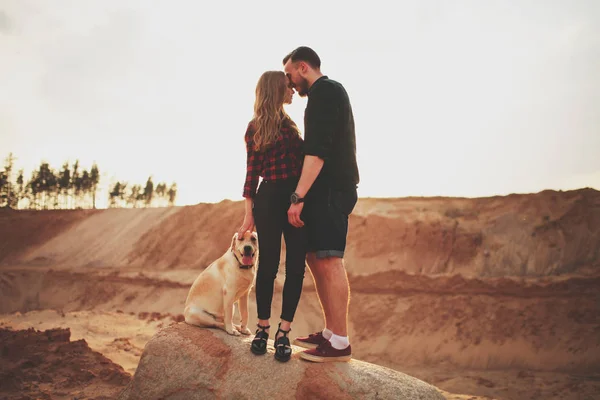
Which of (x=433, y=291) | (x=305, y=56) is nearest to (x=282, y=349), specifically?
(x=305, y=56)

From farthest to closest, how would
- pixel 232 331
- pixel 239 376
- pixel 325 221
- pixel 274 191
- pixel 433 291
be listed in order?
pixel 433 291
pixel 232 331
pixel 239 376
pixel 274 191
pixel 325 221

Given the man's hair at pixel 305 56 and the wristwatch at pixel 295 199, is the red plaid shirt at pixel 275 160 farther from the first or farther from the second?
the man's hair at pixel 305 56

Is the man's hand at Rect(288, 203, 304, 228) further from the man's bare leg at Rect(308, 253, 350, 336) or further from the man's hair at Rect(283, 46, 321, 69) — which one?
the man's hair at Rect(283, 46, 321, 69)

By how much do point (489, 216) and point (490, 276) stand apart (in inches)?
159

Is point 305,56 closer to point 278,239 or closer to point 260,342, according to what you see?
point 278,239

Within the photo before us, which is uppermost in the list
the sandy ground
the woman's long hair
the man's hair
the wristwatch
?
the man's hair

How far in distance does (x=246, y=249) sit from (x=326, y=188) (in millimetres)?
1096

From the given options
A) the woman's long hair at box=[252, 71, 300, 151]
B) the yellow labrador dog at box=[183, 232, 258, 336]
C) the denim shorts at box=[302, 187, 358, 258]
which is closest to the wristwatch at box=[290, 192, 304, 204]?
the denim shorts at box=[302, 187, 358, 258]

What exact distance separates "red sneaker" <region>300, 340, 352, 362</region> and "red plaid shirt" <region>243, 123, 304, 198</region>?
1586 mm

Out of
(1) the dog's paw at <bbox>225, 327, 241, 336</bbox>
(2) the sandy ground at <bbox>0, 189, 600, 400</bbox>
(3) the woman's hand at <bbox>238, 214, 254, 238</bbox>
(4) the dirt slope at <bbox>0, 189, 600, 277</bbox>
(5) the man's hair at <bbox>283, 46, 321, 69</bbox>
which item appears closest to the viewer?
(5) the man's hair at <bbox>283, 46, 321, 69</bbox>

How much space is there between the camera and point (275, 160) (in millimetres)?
4406

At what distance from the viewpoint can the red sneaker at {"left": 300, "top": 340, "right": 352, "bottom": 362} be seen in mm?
4414

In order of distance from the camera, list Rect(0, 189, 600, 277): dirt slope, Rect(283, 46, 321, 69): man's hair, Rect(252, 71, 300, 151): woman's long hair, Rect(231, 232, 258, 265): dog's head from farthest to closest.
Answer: Rect(0, 189, 600, 277): dirt slope → Rect(231, 232, 258, 265): dog's head → Rect(283, 46, 321, 69): man's hair → Rect(252, 71, 300, 151): woman's long hair

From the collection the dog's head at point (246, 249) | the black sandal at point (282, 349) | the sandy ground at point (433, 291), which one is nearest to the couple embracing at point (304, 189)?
the black sandal at point (282, 349)
